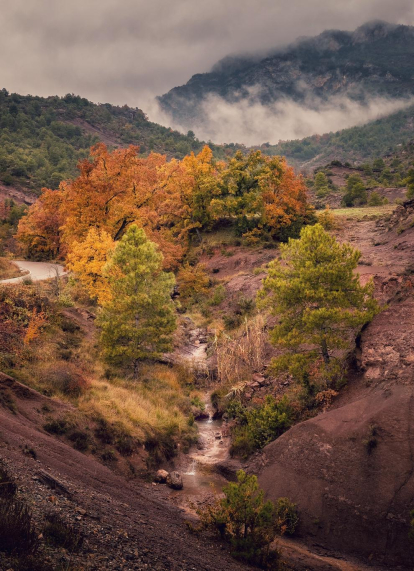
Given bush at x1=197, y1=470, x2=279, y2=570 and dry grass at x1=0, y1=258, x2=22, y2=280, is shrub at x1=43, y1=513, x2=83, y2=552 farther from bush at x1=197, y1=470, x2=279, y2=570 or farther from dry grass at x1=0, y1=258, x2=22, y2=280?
dry grass at x1=0, y1=258, x2=22, y2=280

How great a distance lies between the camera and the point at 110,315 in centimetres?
2031

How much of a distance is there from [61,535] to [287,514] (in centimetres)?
813

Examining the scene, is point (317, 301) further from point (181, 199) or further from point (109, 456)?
point (181, 199)

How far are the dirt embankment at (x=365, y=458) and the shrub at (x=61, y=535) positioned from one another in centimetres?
787

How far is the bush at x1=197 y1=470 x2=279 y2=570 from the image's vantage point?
30.6 ft

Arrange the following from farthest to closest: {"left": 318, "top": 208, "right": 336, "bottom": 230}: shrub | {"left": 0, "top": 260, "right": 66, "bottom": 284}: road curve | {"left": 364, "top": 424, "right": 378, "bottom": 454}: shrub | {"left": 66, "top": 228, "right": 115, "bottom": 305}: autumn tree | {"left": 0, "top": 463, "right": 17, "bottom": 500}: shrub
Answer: {"left": 318, "top": 208, "right": 336, "bottom": 230}: shrub < {"left": 0, "top": 260, "right": 66, "bottom": 284}: road curve < {"left": 66, "top": 228, "right": 115, "bottom": 305}: autumn tree < {"left": 364, "top": 424, "right": 378, "bottom": 454}: shrub < {"left": 0, "top": 463, "right": 17, "bottom": 500}: shrub

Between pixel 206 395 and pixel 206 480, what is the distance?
7.89 metres

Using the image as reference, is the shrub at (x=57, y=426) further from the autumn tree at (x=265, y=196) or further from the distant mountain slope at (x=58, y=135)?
the distant mountain slope at (x=58, y=135)

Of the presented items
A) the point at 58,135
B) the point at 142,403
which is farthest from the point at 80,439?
the point at 58,135

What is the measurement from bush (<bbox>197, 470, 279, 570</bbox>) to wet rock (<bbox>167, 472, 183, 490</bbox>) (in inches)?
164

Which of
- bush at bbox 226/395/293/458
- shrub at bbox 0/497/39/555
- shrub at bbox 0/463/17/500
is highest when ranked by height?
shrub at bbox 0/497/39/555

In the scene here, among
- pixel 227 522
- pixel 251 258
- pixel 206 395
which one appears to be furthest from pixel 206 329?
pixel 227 522

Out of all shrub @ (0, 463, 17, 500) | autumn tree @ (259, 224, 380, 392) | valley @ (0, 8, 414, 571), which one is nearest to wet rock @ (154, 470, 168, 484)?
valley @ (0, 8, 414, 571)

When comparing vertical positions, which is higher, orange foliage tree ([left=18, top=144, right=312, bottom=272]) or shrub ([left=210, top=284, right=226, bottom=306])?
orange foliage tree ([left=18, top=144, right=312, bottom=272])
